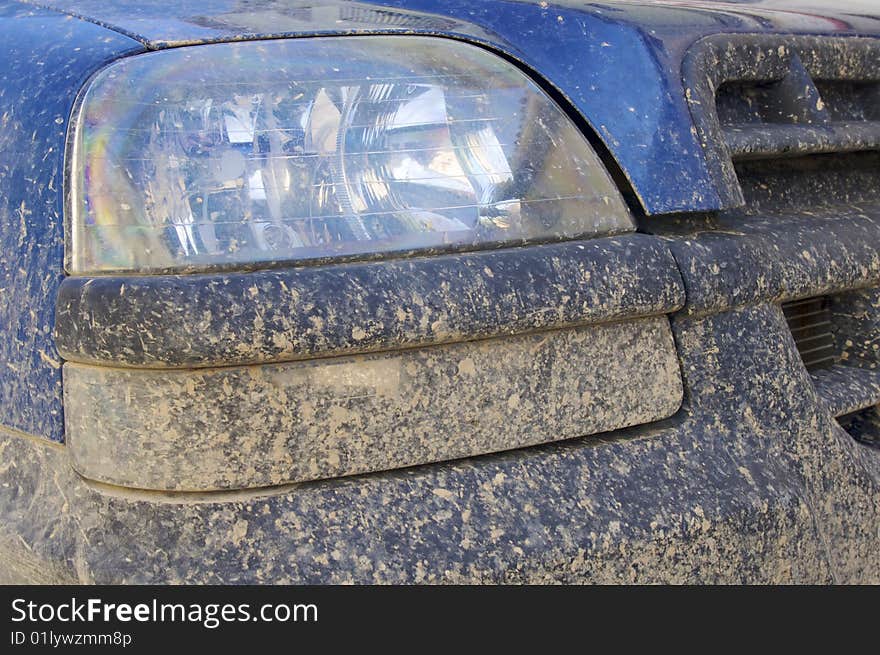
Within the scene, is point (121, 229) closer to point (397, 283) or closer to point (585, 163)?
point (397, 283)

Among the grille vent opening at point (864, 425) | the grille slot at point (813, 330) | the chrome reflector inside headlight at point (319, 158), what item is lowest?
the grille vent opening at point (864, 425)

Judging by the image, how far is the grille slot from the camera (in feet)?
6.22

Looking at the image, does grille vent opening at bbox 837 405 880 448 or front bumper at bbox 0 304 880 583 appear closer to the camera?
front bumper at bbox 0 304 880 583

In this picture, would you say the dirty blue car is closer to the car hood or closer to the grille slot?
the car hood

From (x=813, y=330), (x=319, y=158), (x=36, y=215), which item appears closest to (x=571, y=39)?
(x=319, y=158)

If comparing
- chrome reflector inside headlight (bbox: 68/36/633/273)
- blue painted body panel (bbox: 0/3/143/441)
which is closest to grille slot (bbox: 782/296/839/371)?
chrome reflector inside headlight (bbox: 68/36/633/273)

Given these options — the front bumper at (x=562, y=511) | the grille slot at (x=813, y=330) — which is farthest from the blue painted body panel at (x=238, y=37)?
the grille slot at (x=813, y=330)

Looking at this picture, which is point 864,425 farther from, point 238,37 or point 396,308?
point 238,37

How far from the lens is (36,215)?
1426mm

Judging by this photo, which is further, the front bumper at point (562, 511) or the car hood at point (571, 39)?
the car hood at point (571, 39)

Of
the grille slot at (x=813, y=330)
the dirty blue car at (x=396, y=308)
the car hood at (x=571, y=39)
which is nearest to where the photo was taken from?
the dirty blue car at (x=396, y=308)

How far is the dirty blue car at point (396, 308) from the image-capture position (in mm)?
1337

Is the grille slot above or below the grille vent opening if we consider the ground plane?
above

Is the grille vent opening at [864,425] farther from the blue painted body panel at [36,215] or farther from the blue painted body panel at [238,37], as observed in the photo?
the blue painted body panel at [36,215]
